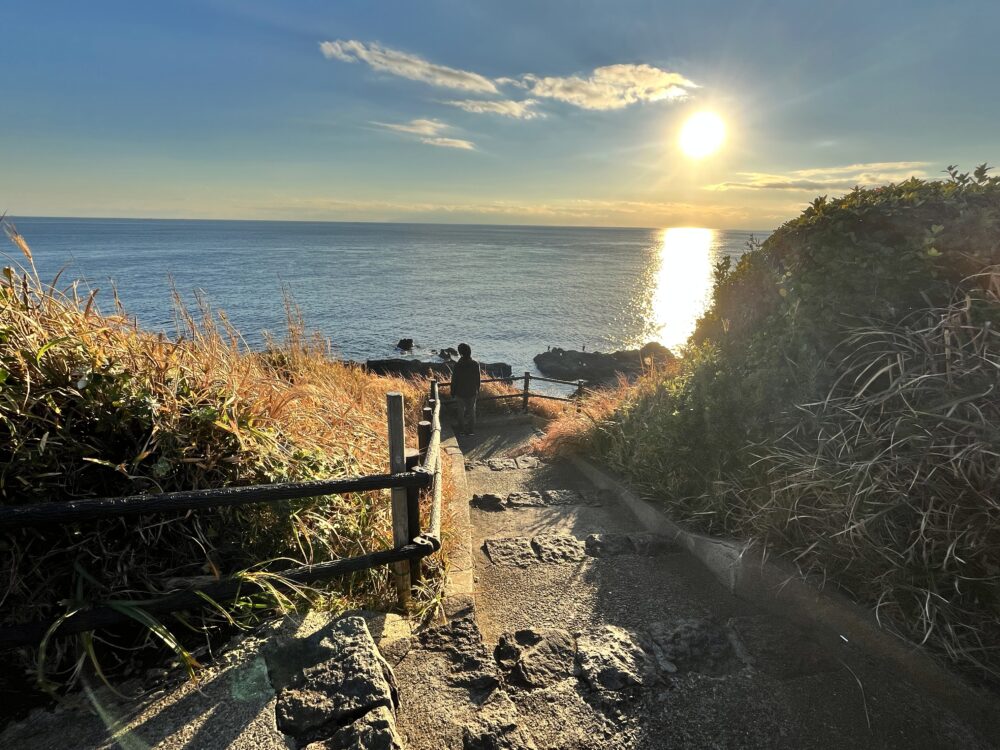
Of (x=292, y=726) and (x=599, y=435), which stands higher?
(x=292, y=726)

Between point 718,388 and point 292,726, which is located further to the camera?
point 718,388

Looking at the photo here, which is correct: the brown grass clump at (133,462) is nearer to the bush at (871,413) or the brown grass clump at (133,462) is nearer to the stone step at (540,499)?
the stone step at (540,499)

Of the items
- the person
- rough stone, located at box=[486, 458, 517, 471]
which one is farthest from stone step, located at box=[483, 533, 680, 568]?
the person

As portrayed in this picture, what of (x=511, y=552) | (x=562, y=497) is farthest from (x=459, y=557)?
(x=562, y=497)

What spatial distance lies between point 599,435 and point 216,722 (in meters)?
5.61

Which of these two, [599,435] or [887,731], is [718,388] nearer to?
[599,435]

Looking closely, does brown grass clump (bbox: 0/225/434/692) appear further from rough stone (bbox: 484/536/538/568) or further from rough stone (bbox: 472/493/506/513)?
rough stone (bbox: 472/493/506/513)

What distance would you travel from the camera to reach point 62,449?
2617mm

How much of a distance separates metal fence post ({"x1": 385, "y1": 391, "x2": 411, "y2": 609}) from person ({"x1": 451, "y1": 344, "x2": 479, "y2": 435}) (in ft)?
20.1

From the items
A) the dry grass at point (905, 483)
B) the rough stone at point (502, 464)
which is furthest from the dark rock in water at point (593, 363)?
the dry grass at point (905, 483)

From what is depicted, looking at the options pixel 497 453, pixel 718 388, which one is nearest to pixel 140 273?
pixel 497 453

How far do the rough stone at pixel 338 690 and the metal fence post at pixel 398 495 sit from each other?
58cm

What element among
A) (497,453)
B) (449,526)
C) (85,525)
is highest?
(85,525)

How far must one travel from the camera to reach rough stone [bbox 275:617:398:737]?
86.0 inches
